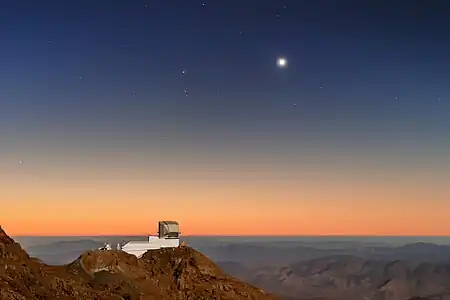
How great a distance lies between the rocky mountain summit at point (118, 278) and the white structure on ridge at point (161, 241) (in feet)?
34.6

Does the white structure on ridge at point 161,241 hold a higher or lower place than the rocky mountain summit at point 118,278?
higher

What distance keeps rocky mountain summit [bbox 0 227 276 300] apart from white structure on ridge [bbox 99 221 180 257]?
10550 millimetres

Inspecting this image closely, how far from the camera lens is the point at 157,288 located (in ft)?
120

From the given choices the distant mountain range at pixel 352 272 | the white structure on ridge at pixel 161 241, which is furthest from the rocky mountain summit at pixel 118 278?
the distant mountain range at pixel 352 272

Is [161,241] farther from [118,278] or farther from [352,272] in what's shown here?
[352,272]

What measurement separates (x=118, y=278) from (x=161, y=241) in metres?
18.0

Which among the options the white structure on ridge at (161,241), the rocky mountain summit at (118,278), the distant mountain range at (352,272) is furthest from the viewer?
the distant mountain range at (352,272)

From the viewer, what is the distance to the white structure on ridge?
51719 mm

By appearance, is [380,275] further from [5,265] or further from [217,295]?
[5,265]

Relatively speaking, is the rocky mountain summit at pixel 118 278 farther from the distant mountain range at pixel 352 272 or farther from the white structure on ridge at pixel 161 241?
the distant mountain range at pixel 352 272

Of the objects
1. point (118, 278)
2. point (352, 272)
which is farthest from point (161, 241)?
point (352, 272)

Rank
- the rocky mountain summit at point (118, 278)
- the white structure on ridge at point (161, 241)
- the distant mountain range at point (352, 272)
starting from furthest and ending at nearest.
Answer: the distant mountain range at point (352, 272) < the white structure on ridge at point (161, 241) < the rocky mountain summit at point (118, 278)

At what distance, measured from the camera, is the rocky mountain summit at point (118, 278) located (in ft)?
101

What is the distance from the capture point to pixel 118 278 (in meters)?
35.7
